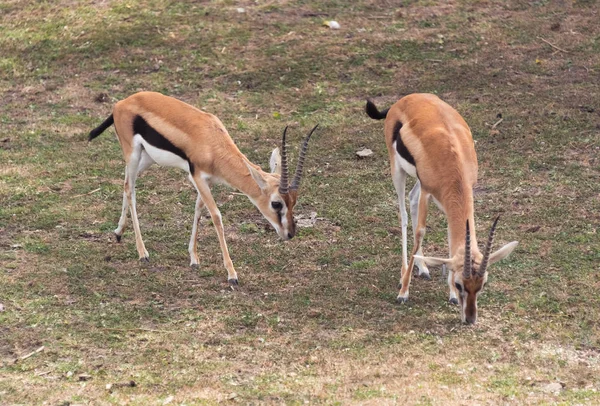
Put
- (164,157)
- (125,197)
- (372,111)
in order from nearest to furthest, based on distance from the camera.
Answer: (164,157)
(372,111)
(125,197)

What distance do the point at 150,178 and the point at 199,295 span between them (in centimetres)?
312

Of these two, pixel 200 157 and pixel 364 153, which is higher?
pixel 200 157

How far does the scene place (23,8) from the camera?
16.0 metres

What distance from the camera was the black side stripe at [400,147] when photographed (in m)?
7.98

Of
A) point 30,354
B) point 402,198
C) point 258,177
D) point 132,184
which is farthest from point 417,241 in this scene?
point 30,354

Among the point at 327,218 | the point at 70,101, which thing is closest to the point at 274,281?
the point at 327,218

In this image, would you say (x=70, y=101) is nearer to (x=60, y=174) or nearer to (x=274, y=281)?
(x=60, y=174)

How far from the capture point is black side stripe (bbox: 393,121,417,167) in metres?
7.98

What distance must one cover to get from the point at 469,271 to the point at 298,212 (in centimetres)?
350

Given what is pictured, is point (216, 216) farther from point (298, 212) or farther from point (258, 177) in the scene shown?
point (298, 212)

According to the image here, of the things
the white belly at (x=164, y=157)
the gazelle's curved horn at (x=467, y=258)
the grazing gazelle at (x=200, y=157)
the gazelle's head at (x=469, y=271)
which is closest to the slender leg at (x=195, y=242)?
the grazing gazelle at (x=200, y=157)

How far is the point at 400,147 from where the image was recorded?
8180mm

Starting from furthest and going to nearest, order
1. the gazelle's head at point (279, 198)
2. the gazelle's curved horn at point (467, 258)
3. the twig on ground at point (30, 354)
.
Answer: the gazelle's head at point (279, 198) → the twig on ground at point (30, 354) → the gazelle's curved horn at point (467, 258)

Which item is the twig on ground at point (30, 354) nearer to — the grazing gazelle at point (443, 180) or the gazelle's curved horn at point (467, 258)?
the grazing gazelle at point (443, 180)
